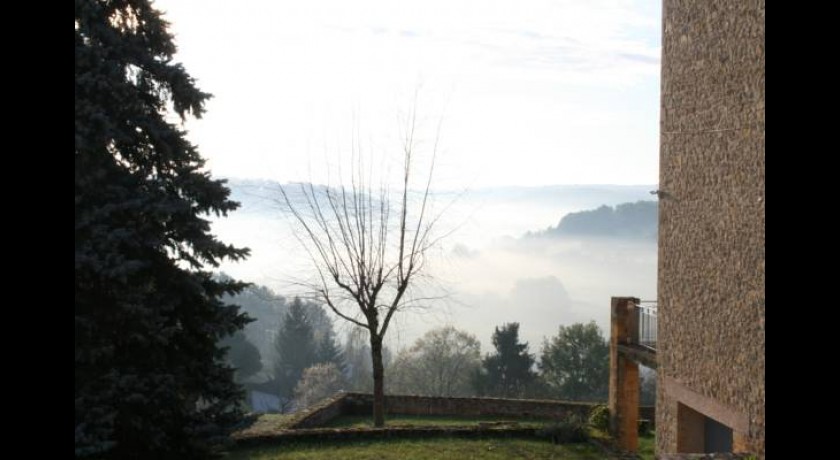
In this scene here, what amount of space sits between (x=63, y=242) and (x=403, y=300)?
14.6 meters

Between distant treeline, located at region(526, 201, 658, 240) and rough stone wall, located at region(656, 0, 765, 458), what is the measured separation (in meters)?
91.3

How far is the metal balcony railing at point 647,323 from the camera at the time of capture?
14508mm

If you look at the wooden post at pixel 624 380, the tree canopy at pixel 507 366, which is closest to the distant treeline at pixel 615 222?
the tree canopy at pixel 507 366

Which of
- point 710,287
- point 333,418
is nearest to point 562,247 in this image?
point 333,418

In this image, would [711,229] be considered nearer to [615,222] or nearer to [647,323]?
[647,323]

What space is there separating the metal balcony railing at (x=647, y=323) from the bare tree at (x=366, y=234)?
5.40 m

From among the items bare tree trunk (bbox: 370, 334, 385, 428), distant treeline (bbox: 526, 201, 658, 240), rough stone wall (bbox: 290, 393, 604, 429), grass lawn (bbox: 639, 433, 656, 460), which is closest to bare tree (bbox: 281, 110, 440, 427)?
bare tree trunk (bbox: 370, 334, 385, 428)

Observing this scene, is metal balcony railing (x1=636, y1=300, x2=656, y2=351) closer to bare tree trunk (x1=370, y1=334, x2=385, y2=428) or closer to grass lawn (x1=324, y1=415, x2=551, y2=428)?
grass lawn (x1=324, y1=415, x2=551, y2=428)

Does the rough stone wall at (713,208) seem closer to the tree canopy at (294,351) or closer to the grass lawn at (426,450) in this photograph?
the grass lawn at (426,450)

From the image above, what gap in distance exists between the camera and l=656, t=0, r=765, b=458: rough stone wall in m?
8.97

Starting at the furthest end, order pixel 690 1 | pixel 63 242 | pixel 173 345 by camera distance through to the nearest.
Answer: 1. pixel 690 1
2. pixel 173 345
3. pixel 63 242

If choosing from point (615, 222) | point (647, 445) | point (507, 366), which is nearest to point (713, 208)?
point (647, 445)

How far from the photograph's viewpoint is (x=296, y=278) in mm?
18906
